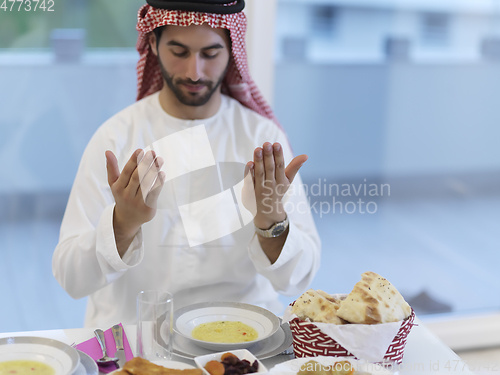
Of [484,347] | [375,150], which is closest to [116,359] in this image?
[375,150]

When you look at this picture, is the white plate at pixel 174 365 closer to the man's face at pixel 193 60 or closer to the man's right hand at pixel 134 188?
the man's right hand at pixel 134 188

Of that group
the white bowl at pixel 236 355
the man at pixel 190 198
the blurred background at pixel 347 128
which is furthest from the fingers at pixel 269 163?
the blurred background at pixel 347 128

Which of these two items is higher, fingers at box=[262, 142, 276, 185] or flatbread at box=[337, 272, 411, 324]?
fingers at box=[262, 142, 276, 185]

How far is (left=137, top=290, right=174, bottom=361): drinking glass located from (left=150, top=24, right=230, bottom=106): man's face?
0.69 metres

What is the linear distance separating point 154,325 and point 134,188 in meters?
0.31

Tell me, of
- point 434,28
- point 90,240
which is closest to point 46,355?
point 90,240

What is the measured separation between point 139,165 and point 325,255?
1425 millimetres

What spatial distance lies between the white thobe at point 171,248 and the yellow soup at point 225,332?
11.6 inches

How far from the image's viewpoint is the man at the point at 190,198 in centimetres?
137

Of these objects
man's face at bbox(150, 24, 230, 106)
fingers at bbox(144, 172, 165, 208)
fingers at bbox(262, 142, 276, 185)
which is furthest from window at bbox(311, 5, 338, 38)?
fingers at bbox(144, 172, 165, 208)

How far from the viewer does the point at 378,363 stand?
0.95 metres

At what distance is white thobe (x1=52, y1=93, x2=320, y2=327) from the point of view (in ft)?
4.50

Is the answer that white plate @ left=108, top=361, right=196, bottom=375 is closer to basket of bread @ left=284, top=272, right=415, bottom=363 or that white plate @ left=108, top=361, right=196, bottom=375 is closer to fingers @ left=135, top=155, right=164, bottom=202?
basket of bread @ left=284, top=272, right=415, bottom=363

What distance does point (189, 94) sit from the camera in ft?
4.87
